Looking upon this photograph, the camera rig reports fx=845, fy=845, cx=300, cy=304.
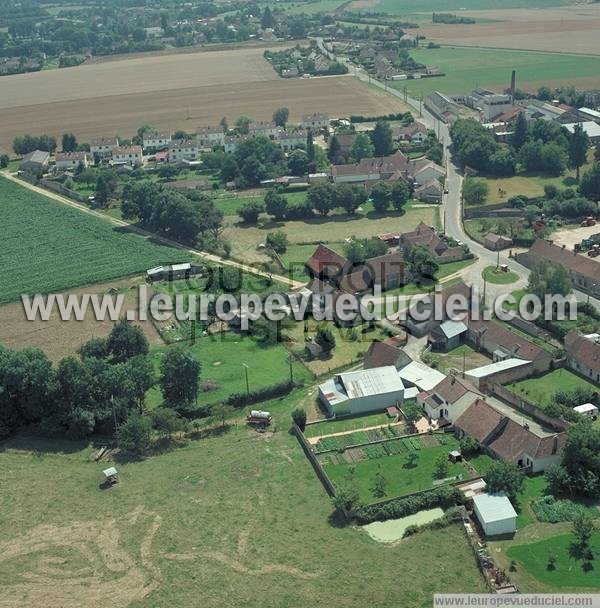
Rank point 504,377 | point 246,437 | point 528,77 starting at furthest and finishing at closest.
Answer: point 528,77
point 504,377
point 246,437

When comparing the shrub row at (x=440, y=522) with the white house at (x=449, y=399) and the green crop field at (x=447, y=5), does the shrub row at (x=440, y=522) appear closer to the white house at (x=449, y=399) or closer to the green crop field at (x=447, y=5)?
the white house at (x=449, y=399)

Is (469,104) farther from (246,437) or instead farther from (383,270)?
(246,437)

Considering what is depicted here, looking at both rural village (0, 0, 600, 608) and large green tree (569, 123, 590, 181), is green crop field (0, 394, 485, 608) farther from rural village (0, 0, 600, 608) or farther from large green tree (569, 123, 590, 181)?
large green tree (569, 123, 590, 181)

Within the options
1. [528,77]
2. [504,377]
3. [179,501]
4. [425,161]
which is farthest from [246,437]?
[528,77]

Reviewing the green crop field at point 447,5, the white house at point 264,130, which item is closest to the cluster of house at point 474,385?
the white house at point 264,130

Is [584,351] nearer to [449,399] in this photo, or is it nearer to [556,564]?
[449,399]

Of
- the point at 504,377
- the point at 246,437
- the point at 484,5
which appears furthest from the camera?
the point at 484,5

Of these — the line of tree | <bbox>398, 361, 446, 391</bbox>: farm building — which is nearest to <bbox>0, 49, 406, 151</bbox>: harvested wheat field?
the line of tree
